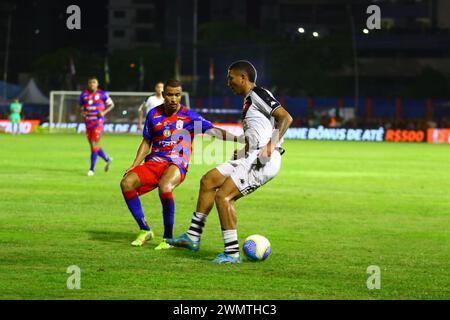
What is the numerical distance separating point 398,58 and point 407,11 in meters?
9.48

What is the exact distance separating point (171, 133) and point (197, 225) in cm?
195

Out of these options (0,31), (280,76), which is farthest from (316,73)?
(0,31)

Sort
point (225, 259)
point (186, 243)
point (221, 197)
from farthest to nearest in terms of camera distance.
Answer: point (186, 243), point (221, 197), point (225, 259)

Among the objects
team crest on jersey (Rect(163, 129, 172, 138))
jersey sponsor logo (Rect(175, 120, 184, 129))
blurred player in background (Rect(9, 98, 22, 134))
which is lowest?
blurred player in background (Rect(9, 98, 22, 134))

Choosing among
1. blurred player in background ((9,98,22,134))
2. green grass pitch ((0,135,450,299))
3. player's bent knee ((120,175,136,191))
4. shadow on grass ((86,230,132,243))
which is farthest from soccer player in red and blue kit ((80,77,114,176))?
blurred player in background ((9,98,22,134))

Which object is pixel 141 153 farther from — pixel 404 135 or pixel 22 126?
pixel 22 126

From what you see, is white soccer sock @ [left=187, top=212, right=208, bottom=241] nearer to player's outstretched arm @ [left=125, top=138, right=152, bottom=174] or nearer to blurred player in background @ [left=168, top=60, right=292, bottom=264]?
blurred player in background @ [left=168, top=60, right=292, bottom=264]

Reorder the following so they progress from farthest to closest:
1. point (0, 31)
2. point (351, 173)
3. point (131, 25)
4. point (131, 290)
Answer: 1. point (131, 25)
2. point (0, 31)
3. point (351, 173)
4. point (131, 290)

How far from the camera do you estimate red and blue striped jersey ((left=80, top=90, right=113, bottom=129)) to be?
29.3 metres

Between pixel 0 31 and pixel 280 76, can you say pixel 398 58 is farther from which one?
pixel 0 31

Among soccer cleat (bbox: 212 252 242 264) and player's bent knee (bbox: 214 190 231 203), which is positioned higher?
player's bent knee (bbox: 214 190 231 203)

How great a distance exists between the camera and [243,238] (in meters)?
15.5

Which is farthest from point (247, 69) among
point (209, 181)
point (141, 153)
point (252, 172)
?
point (141, 153)
